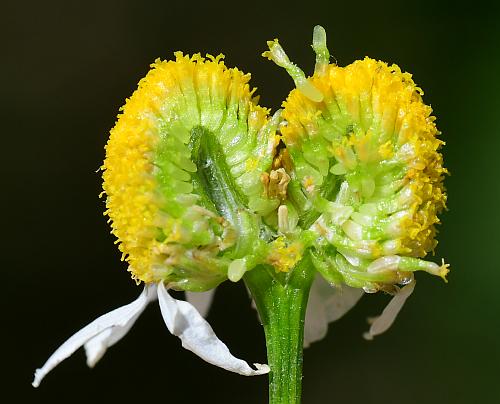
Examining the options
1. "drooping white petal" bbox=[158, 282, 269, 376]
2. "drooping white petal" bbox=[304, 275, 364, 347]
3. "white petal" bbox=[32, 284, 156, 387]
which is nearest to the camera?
"drooping white petal" bbox=[158, 282, 269, 376]

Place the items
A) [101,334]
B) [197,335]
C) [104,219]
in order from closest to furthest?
[197,335], [101,334], [104,219]

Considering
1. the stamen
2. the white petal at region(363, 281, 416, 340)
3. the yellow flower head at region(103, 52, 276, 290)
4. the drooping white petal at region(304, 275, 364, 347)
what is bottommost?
the white petal at region(363, 281, 416, 340)

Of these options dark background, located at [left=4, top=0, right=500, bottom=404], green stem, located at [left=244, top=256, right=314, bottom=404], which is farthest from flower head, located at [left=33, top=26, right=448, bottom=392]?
dark background, located at [left=4, top=0, right=500, bottom=404]

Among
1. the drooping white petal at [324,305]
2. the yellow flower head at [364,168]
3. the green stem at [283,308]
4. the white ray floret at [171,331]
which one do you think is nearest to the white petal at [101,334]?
the white ray floret at [171,331]

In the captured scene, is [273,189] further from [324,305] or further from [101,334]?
[324,305]

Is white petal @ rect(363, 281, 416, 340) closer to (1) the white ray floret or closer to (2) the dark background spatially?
(1) the white ray floret

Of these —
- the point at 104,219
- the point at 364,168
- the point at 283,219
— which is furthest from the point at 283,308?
the point at 104,219

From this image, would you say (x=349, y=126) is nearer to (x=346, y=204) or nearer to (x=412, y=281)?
(x=346, y=204)
